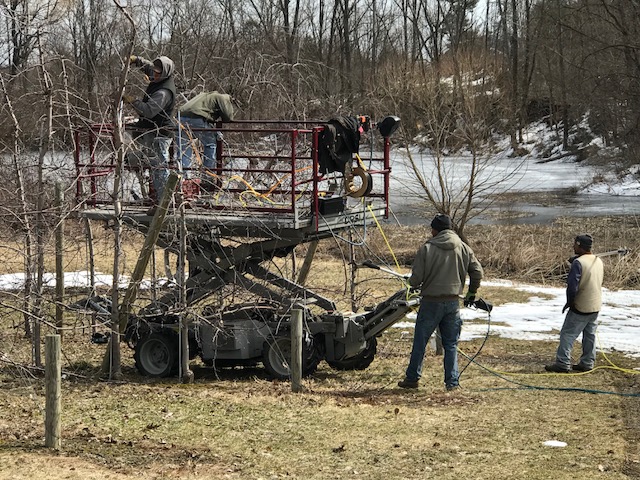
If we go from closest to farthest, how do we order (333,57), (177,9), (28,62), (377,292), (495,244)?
(28,62) < (377,292) < (177,9) < (495,244) < (333,57)

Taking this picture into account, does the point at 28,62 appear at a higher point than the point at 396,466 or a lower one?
higher

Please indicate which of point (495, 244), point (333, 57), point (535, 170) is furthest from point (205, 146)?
point (333, 57)

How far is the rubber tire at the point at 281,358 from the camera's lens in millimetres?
11117

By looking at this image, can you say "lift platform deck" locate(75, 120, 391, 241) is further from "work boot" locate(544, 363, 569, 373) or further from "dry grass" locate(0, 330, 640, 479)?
"work boot" locate(544, 363, 569, 373)

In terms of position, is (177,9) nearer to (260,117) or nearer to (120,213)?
(260,117)

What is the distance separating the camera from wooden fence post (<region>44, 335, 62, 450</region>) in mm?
7250

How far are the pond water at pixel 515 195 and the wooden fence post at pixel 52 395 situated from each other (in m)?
15.5

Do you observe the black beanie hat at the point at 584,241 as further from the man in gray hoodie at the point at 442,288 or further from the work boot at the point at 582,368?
the man in gray hoodie at the point at 442,288

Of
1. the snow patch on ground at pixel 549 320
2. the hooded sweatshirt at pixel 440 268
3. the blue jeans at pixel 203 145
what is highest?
the blue jeans at pixel 203 145

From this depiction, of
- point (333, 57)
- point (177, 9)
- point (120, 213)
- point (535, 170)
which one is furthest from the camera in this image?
point (333, 57)

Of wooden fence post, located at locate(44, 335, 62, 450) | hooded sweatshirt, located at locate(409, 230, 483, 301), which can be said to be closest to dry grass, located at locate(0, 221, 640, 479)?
wooden fence post, located at locate(44, 335, 62, 450)

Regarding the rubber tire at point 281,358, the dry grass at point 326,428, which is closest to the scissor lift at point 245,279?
the rubber tire at point 281,358

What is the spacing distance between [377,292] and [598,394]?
8.51 metres

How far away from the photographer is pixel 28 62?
1172 cm
